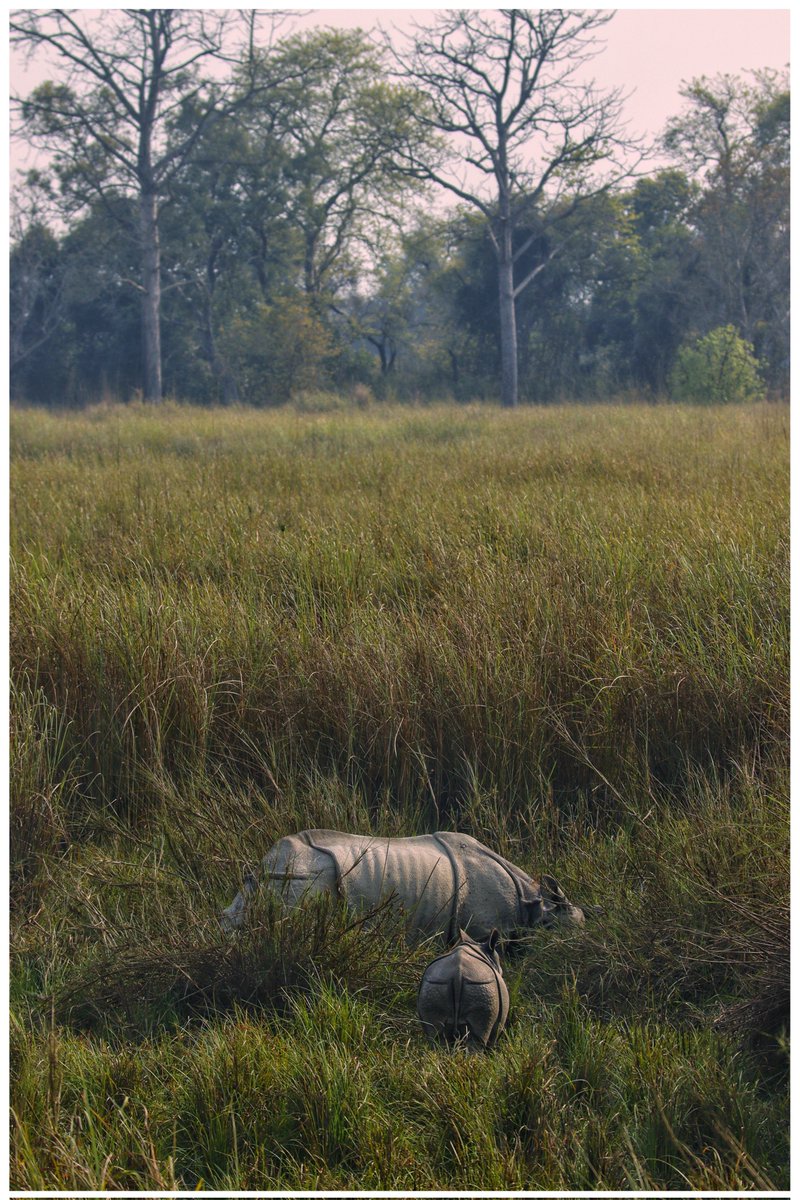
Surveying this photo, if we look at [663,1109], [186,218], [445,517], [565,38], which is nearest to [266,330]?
[186,218]

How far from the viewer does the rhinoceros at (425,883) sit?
2225mm

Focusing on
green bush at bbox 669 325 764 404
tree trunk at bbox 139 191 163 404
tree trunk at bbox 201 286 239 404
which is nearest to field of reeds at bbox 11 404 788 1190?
green bush at bbox 669 325 764 404

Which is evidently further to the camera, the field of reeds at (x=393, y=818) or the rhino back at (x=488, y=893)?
the rhino back at (x=488, y=893)

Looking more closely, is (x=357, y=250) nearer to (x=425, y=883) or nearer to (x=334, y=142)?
(x=334, y=142)

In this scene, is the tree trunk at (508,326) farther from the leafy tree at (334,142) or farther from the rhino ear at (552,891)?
the rhino ear at (552,891)

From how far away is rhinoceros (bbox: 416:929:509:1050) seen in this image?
185cm

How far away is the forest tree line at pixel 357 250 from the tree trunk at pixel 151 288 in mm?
60

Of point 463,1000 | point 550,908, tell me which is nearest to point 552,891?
point 550,908

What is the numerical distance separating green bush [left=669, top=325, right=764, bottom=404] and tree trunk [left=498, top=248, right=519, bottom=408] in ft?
11.9

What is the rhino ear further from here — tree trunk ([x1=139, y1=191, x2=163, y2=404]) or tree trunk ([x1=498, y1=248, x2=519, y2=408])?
tree trunk ([x1=498, y1=248, x2=519, y2=408])

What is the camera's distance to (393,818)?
278 centimetres

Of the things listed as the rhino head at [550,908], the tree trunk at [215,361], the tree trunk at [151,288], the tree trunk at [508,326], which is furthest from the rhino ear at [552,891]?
the tree trunk at [215,361]

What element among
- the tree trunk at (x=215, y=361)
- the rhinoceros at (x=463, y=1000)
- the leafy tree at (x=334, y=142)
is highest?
the leafy tree at (x=334, y=142)

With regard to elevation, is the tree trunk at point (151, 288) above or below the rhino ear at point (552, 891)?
above
